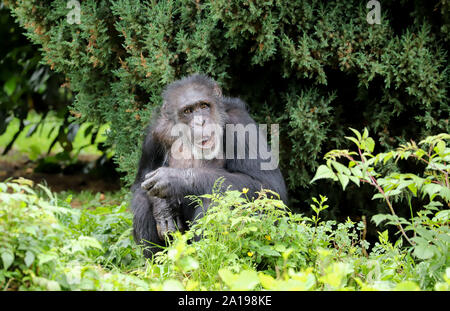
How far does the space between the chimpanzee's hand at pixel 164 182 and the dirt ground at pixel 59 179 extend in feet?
11.9

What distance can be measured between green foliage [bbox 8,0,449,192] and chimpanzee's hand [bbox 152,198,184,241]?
1.05 m

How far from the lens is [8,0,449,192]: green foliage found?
16.4 ft

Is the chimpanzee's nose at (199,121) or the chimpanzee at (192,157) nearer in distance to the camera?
the chimpanzee at (192,157)

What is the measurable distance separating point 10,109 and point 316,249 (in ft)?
19.4

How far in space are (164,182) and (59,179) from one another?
455 cm

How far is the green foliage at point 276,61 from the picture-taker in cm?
501

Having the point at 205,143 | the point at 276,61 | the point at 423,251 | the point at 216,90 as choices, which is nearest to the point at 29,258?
the point at 423,251

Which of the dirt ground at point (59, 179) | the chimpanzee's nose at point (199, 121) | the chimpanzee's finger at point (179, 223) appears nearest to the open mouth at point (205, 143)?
the chimpanzee's nose at point (199, 121)

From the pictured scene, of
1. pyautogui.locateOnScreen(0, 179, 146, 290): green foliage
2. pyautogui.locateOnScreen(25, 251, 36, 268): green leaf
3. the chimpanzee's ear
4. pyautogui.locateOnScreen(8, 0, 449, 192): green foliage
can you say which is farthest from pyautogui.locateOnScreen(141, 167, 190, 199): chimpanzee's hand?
pyautogui.locateOnScreen(25, 251, 36, 268): green leaf

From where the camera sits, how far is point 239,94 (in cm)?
582

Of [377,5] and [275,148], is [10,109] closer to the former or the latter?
[275,148]

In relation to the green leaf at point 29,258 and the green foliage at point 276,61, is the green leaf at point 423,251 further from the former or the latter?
the green foliage at point 276,61

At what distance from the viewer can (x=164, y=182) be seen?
443cm
